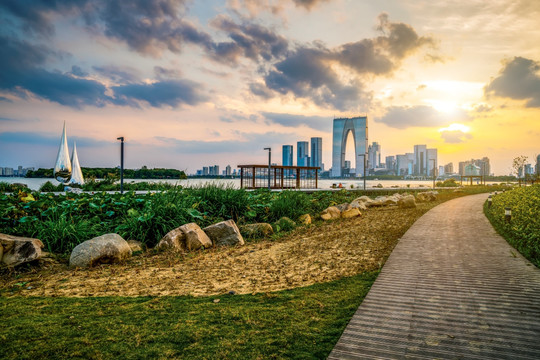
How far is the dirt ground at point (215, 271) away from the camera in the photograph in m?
4.43

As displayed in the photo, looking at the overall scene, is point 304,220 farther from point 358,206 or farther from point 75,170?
point 75,170

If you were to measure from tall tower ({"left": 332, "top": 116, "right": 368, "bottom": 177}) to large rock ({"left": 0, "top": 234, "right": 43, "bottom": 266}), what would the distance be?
114 metres

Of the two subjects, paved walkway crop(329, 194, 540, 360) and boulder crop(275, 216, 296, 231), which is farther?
boulder crop(275, 216, 296, 231)

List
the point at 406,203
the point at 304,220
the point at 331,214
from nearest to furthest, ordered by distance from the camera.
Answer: the point at 304,220 → the point at 331,214 → the point at 406,203

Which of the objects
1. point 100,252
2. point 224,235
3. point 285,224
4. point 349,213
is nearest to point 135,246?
point 100,252

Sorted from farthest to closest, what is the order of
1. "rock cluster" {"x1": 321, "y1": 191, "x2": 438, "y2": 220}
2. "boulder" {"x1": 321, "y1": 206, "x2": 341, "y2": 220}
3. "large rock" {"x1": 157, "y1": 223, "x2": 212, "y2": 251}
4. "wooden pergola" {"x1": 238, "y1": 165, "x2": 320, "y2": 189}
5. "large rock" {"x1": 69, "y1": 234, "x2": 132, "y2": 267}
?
1. "wooden pergola" {"x1": 238, "y1": 165, "x2": 320, "y2": 189}
2. "rock cluster" {"x1": 321, "y1": 191, "x2": 438, "y2": 220}
3. "boulder" {"x1": 321, "y1": 206, "x2": 341, "y2": 220}
4. "large rock" {"x1": 157, "y1": 223, "x2": 212, "y2": 251}
5. "large rock" {"x1": 69, "y1": 234, "x2": 132, "y2": 267}

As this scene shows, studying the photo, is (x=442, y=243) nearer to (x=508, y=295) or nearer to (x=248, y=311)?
(x=508, y=295)

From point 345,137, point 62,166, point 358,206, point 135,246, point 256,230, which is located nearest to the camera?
point 135,246

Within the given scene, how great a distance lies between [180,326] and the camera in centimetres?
316

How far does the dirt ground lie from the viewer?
14.5 ft

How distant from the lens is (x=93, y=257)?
555cm

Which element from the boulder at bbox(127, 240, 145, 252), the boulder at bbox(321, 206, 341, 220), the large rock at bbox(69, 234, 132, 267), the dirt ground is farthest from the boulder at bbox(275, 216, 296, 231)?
the large rock at bbox(69, 234, 132, 267)

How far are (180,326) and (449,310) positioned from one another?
292 cm

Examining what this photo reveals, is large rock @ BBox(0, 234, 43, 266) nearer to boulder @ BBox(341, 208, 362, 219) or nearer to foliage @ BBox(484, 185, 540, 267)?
foliage @ BBox(484, 185, 540, 267)
